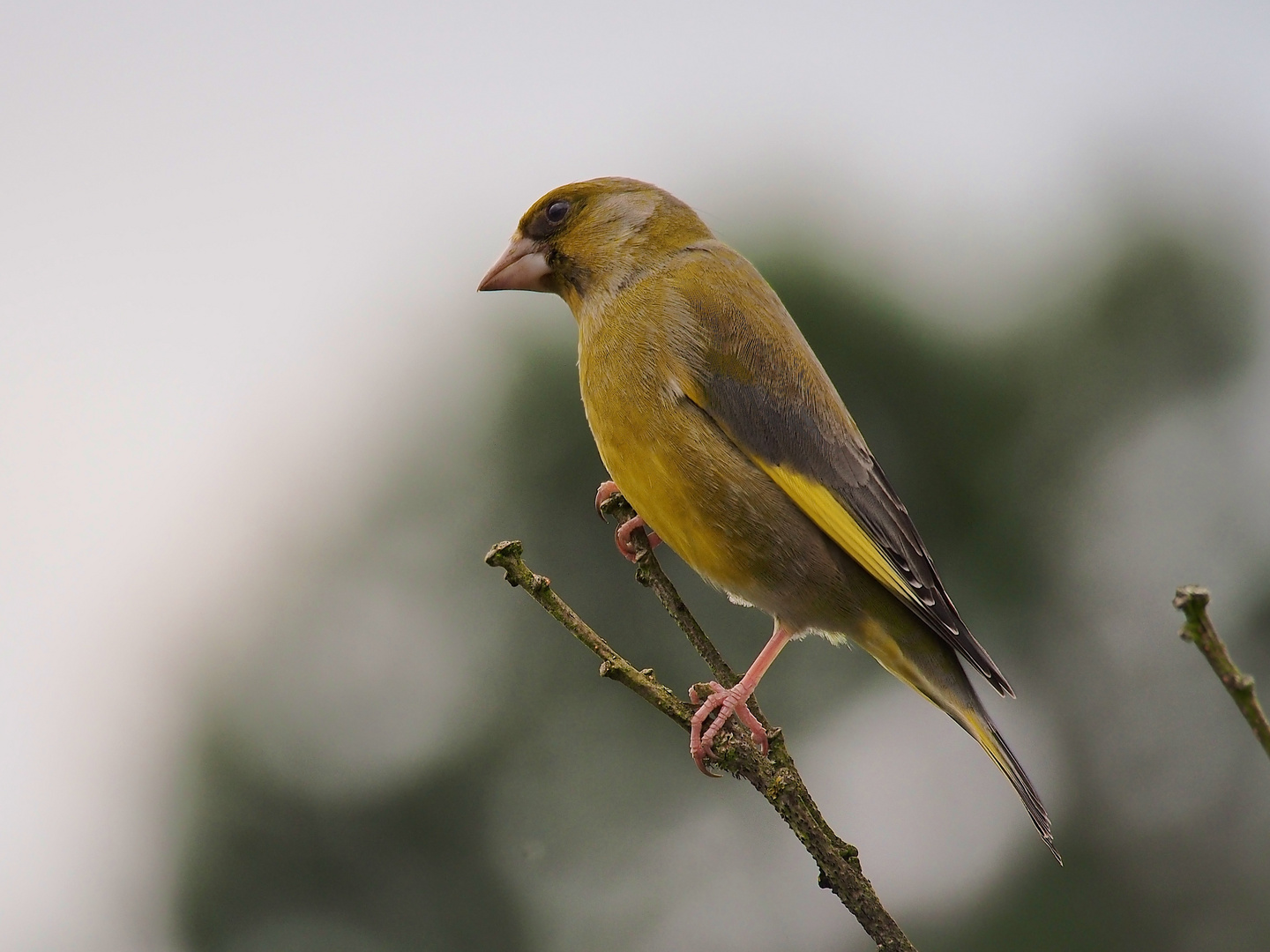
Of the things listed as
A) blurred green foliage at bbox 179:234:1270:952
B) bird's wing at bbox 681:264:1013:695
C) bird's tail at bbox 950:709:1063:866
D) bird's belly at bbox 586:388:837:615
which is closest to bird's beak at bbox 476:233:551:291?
bird's wing at bbox 681:264:1013:695

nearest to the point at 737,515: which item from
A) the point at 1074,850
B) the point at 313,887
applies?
the point at 313,887

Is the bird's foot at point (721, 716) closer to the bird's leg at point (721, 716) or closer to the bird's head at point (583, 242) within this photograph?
the bird's leg at point (721, 716)

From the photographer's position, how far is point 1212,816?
14109mm

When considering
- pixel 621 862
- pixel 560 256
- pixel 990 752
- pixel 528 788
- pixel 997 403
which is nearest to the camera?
pixel 990 752

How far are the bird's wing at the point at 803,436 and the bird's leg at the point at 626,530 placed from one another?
396 mm

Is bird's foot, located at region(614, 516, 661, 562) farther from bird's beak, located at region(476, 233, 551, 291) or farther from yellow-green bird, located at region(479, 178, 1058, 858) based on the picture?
bird's beak, located at region(476, 233, 551, 291)

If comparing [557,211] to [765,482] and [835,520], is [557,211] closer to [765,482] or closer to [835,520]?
[765,482]

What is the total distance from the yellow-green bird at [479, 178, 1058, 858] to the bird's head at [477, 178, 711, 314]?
25 centimetres

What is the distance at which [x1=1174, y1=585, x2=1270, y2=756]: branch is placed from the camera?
60.1 inches

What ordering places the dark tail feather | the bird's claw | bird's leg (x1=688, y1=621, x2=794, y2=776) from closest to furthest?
1. bird's leg (x1=688, y1=621, x2=794, y2=776)
2. the dark tail feather
3. the bird's claw

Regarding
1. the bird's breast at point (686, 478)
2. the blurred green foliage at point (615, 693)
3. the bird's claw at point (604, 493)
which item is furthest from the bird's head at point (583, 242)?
the blurred green foliage at point (615, 693)

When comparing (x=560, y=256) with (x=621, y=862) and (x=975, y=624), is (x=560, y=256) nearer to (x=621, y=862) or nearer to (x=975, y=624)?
(x=621, y=862)

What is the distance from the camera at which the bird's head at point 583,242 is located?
13.9ft

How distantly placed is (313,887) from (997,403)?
1055 cm
